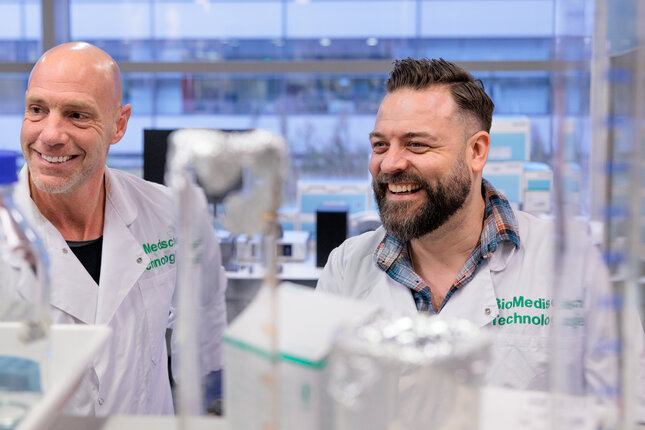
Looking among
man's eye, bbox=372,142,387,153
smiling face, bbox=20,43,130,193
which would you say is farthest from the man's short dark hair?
smiling face, bbox=20,43,130,193

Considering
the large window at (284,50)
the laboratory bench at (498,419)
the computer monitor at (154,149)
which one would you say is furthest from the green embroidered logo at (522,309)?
the large window at (284,50)

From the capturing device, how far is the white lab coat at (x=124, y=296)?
1.41 metres

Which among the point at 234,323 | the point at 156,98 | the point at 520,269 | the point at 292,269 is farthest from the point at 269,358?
the point at 156,98

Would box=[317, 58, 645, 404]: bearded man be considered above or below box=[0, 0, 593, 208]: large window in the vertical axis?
below

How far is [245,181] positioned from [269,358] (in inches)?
5.4

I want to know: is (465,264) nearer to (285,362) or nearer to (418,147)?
(418,147)

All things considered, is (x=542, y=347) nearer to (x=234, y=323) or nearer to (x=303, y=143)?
(x=234, y=323)

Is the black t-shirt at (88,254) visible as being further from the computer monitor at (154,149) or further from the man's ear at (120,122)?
the computer monitor at (154,149)

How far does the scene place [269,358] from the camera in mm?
A: 484

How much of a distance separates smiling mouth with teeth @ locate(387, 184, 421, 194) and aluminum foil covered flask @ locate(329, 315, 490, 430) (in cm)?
92

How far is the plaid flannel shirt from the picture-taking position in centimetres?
139

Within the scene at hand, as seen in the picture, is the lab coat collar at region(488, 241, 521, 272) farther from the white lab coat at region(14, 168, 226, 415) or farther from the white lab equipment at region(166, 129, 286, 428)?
the white lab equipment at region(166, 129, 286, 428)

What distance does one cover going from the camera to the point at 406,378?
18.3 inches

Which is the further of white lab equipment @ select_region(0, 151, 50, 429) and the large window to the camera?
the large window
